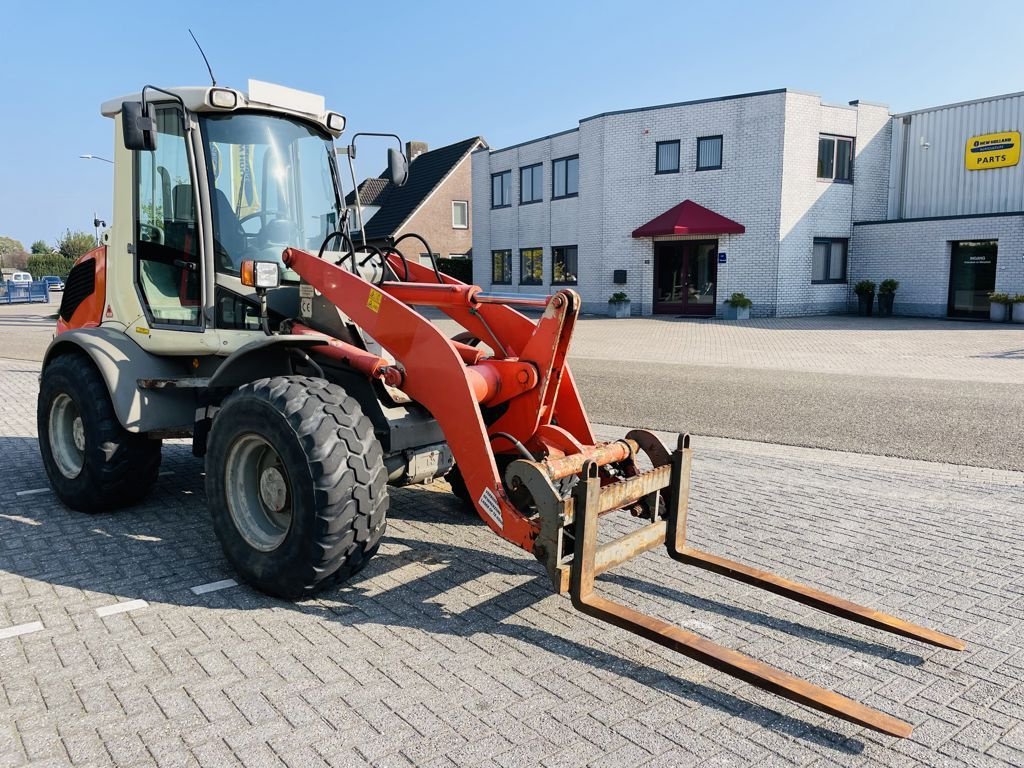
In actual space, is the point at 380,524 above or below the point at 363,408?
below

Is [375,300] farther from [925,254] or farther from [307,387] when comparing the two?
[925,254]

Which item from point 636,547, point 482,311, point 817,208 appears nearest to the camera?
point 636,547

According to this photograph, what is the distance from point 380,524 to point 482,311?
61.6 inches

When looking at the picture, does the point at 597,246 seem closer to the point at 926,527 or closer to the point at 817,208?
the point at 817,208

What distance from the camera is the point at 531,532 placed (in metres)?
3.80

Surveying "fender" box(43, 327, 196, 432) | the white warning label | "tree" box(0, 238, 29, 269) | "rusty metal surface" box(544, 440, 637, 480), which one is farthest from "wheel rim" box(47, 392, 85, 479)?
"tree" box(0, 238, 29, 269)

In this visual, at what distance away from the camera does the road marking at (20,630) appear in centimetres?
389

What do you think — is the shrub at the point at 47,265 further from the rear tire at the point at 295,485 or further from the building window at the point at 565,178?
the rear tire at the point at 295,485

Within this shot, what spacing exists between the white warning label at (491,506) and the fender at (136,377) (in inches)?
99.7

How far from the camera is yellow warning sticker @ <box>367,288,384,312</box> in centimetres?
442

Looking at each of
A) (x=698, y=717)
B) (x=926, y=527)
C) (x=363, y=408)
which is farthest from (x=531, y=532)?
(x=926, y=527)

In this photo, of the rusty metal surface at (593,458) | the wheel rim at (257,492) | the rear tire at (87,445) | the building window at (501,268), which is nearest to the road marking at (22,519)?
the rear tire at (87,445)

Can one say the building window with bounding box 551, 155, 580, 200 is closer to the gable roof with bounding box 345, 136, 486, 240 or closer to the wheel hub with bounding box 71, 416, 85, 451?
the gable roof with bounding box 345, 136, 486, 240

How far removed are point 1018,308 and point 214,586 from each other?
25.6 metres
